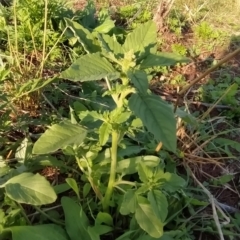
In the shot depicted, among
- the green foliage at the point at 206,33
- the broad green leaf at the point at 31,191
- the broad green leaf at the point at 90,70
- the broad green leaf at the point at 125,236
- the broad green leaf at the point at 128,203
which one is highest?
the broad green leaf at the point at 90,70

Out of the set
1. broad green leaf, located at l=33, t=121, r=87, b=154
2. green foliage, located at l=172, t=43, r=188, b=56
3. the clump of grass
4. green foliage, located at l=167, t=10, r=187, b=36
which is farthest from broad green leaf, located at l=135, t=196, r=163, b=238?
green foliage, located at l=167, t=10, r=187, b=36

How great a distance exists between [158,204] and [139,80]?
12.7 inches

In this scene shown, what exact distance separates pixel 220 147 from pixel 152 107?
89cm

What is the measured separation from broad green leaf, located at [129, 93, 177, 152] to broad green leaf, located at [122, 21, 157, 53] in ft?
0.66

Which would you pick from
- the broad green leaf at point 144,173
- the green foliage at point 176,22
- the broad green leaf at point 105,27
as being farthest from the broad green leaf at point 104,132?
the green foliage at point 176,22

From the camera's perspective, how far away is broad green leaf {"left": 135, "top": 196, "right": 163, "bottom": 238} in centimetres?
126

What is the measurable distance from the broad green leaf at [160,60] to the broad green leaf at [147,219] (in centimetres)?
35

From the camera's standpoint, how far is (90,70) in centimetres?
118

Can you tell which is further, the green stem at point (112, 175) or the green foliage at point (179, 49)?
the green foliage at point (179, 49)

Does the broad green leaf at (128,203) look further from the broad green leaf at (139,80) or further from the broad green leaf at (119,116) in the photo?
the broad green leaf at (139,80)

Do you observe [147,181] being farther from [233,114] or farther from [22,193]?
[233,114]

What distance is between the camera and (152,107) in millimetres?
1148

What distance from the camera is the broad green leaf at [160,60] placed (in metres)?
1.24

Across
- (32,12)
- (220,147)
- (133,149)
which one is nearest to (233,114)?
(220,147)
